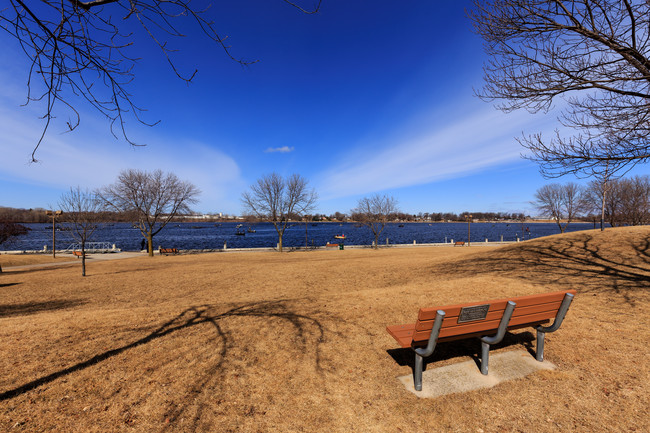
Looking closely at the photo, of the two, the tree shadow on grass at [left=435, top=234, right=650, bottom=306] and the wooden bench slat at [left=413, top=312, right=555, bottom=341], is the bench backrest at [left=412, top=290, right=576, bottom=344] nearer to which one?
the wooden bench slat at [left=413, top=312, right=555, bottom=341]

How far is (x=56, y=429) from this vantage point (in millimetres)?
2664

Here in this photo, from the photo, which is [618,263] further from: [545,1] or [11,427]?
[11,427]

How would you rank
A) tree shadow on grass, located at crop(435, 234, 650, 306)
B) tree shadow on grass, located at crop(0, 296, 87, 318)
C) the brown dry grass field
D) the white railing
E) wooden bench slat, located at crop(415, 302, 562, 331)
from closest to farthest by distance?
the brown dry grass field, wooden bench slat, located at crop(415, 302, 562, 331), tree shadow on grass, located at crop(435, 234, 650, 306), tree shadow on grass, located at crop(0, 296, 87, 318), the white railing

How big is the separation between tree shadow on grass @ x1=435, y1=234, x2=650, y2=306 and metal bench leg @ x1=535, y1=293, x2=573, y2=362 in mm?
3843

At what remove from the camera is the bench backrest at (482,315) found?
10.3 feet

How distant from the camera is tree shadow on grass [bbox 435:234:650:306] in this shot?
7.21 m

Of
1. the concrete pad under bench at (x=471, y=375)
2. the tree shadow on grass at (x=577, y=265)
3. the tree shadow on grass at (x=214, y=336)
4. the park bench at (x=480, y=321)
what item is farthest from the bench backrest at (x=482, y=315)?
the tree shadow on grass at (x=577, y=265)

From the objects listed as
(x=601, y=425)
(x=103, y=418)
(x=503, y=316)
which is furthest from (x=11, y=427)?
(x=601, y=425)

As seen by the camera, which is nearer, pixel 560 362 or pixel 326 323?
pixel 560 362

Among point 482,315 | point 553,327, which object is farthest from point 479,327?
point 553,327

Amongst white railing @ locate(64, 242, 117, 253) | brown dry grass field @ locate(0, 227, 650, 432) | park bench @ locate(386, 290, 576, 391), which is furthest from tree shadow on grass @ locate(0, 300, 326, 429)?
white railing @ locate(64, 242, 117, 253)

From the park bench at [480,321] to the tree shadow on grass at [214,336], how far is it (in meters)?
1.46

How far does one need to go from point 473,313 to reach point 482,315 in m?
0.19

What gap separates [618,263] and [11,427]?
14.5 metres
